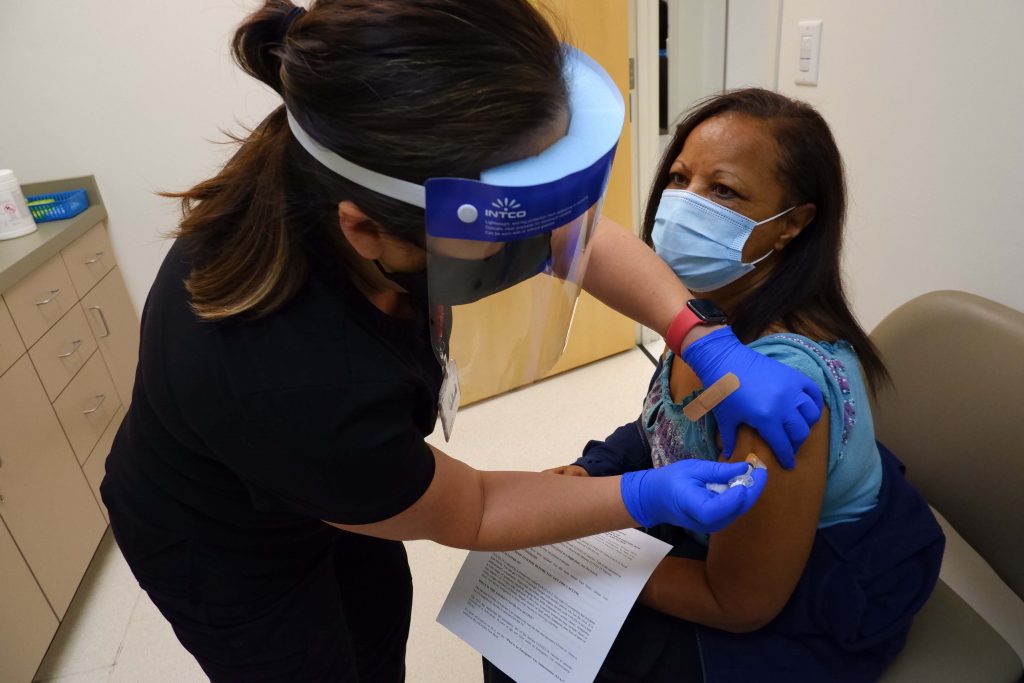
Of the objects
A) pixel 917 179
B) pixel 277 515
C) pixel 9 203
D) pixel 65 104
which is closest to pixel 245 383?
pixel 277 515

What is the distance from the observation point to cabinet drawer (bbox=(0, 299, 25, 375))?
1651mm

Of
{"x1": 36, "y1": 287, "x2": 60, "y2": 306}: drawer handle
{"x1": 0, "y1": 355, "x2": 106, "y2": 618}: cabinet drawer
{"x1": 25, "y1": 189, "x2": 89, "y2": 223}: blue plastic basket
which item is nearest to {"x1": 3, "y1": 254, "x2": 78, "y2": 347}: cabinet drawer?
{"x1": 36, "y1": 287, "x2": 60, "y2": 306}: drawer handle

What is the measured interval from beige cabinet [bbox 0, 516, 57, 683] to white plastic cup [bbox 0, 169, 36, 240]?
92cm

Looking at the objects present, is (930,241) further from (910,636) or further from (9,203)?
(9,203)

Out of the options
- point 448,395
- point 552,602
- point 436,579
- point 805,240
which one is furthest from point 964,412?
point 436,579

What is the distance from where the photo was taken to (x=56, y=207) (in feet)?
6.98

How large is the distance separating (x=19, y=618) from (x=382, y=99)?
1734 mm

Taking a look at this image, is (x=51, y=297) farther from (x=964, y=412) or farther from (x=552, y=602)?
(x=964, y=412)

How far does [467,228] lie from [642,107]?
2188 millimetres

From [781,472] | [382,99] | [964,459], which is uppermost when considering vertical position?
[382,99]

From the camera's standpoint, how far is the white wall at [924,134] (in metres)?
1.26

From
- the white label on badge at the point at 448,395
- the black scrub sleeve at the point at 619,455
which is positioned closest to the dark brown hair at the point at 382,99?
the white label on badge at the point at 448,395

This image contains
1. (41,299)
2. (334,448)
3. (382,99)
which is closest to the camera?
(382,99)

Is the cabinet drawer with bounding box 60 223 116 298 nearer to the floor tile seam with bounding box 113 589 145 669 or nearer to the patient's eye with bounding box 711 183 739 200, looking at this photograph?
the floor tile seam with bounding box 113 589 145 669
